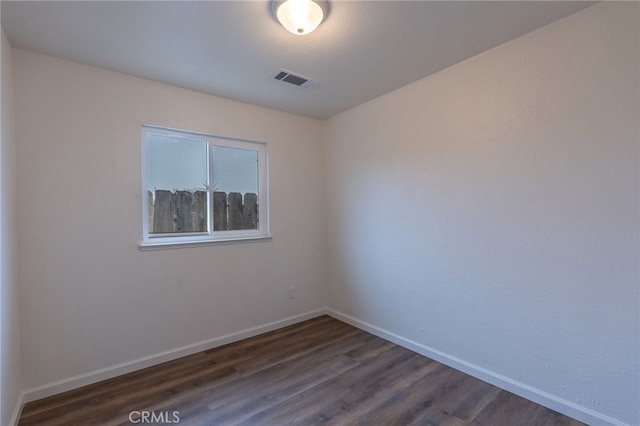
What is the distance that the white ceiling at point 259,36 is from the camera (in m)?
1.60

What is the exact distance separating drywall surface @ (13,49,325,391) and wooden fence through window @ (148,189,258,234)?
194mm

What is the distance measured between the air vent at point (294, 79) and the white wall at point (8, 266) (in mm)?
1690

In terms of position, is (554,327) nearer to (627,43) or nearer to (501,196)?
(501,196)

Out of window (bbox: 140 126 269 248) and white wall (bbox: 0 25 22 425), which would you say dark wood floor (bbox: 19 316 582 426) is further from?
window (bbox: 140 126 269 248)

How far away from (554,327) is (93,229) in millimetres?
3276

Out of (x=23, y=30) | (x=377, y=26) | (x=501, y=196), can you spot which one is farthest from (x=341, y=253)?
(x=23, y=30)

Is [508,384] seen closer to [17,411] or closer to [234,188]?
[234,188]

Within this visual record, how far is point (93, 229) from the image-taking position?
215 cm

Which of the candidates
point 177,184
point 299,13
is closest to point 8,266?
point 177,184

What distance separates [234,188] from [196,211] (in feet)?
1.48

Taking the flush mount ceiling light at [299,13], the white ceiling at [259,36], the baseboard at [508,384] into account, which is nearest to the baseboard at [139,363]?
the baseboard at [508,384]

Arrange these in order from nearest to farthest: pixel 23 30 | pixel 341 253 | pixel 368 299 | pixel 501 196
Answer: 1. pixel 23 30
2. pixel 501 196
3. pixel 368 299
4. pixel 341 253

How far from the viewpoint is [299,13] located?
1542 mm

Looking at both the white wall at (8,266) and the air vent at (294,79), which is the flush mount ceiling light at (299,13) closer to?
the air vent at (294,79)
